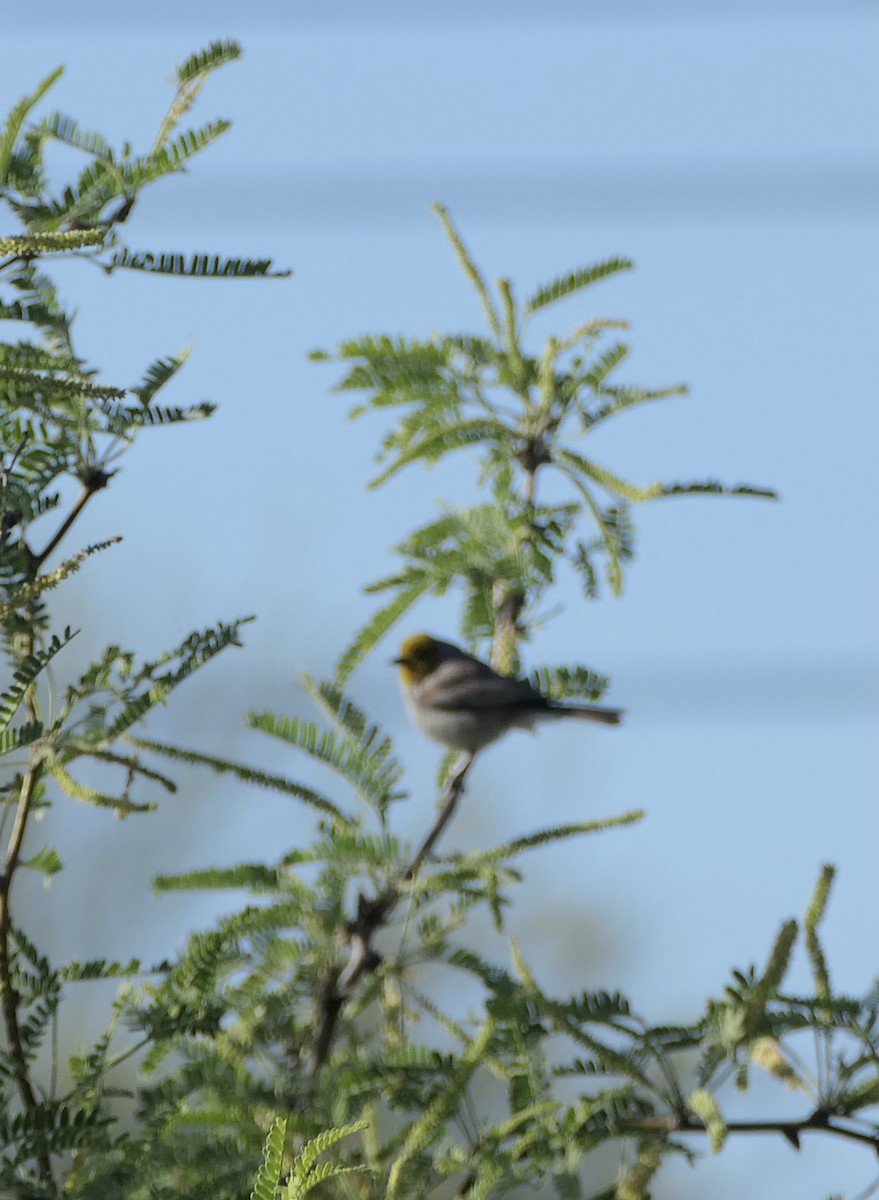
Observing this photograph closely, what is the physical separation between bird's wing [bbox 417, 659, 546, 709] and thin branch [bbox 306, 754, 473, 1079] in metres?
2.01

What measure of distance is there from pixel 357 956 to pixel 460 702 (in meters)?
2.87

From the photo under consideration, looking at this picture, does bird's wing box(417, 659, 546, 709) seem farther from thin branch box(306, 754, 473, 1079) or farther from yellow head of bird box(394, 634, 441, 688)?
thin branch box(306, 754, 473, 1079)

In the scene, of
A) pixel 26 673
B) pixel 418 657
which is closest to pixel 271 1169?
pixel 26 673

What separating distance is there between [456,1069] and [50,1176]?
1.25 ft

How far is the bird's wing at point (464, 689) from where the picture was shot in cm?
399

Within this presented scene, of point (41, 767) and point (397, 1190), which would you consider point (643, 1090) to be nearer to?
point (397, 1190)

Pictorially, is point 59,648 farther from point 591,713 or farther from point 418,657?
point 418,657

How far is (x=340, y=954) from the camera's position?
1.68 m

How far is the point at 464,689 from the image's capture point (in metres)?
4.54

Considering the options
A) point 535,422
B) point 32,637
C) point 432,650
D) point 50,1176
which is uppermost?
point 432,650

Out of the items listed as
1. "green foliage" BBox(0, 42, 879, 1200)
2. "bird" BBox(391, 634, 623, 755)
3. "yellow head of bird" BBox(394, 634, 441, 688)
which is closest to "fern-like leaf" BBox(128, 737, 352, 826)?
"green foliage" BBox(0, 42, 879, 1200)

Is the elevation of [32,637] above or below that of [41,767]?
above

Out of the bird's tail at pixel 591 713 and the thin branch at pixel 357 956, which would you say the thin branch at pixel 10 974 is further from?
the bird's tail at pixel 591 713

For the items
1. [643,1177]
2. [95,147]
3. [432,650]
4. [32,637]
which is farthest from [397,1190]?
[432,650]
